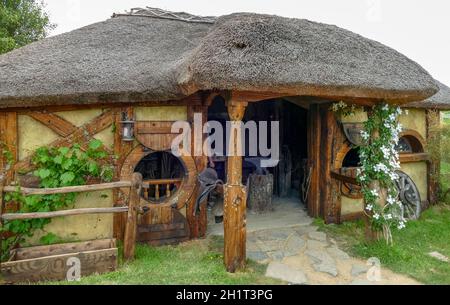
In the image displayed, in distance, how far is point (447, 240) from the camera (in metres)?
5.35

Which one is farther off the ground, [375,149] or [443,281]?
[375,149]

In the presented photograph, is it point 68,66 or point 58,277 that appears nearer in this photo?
point 58,277

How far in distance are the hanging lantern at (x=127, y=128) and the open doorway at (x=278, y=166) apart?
2.50 metres

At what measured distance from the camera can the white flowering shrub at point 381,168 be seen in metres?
4.58

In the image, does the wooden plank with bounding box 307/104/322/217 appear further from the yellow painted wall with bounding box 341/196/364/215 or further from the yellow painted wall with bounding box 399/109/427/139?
the yellow painted wall with bounding box 399/109/427/139

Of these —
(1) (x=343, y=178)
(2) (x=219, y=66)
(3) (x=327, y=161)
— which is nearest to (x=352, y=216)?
(1) (x=343, y=178)

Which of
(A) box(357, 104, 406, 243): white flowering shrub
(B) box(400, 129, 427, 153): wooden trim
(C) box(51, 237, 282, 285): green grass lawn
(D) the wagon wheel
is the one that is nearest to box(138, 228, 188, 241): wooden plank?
(C) box(51, 237, 282, 285): green grass lawn

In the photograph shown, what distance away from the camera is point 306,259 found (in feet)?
14.1

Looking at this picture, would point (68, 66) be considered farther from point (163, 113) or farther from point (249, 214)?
point (249, 214)

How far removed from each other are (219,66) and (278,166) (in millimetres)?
4748

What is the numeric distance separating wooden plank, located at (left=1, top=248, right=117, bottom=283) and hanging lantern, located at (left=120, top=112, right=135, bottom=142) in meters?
1.61

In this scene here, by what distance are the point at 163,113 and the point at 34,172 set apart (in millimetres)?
2008

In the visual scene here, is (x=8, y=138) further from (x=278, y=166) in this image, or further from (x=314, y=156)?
(x=278, y=166)
